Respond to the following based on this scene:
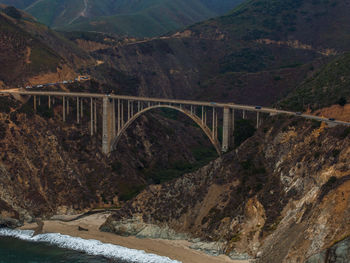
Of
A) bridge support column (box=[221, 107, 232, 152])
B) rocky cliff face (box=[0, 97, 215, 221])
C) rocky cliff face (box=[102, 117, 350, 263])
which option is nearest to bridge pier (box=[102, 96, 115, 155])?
rocky cliff face (box=[0, 97, 215, 221])

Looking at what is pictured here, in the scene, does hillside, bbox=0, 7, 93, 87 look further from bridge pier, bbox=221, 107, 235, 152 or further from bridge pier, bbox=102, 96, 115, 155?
bridge pier, bbox=221, 107, 235, 152

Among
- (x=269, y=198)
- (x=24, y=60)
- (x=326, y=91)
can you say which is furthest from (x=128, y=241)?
(x=24, y=60)

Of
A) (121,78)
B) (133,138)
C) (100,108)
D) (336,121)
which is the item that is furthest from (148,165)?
(121,78)

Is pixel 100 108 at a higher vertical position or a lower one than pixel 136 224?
higher

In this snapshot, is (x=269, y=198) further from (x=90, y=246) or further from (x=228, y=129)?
(x=90, y=246)

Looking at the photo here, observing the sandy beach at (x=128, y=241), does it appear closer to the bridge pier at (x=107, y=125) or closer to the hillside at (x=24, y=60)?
the bridge pier at (x=107, y=125)

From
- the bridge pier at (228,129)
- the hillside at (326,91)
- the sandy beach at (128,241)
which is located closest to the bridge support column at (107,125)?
the sandy beach at (128,241)

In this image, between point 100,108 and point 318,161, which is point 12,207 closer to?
point 100,108
